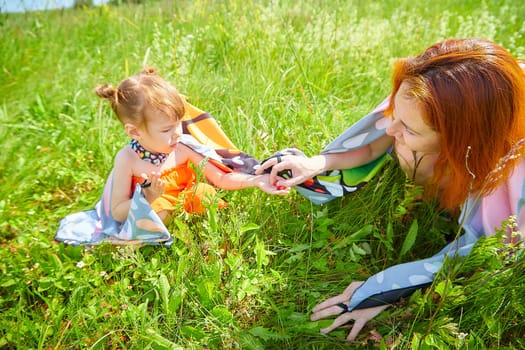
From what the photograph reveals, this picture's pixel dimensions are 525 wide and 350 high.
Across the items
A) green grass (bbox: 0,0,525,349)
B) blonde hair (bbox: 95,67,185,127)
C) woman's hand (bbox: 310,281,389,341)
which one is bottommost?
woman's hand (bbox: 310,281,389,341)

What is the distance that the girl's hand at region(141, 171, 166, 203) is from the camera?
200 cm

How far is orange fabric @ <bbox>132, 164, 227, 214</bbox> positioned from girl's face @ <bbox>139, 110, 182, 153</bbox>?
5.9 inches

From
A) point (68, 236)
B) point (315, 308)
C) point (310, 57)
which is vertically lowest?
point (315, 308)

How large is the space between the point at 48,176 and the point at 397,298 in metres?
1.98

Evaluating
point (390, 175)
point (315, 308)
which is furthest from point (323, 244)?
point (390, 175)

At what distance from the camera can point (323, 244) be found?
2.14 metres

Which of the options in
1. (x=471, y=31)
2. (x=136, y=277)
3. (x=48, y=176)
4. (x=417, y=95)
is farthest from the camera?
(x=471, y=31)

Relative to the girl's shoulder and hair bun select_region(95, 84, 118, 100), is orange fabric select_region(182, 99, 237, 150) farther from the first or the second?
hair bun select_region(95, 84, 118, 100)

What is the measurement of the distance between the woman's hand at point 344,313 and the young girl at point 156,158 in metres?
0.54

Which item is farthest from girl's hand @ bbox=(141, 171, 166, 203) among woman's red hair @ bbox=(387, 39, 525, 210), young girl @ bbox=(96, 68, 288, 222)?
woman's red hair @ bbox=(387, 39, 525, 210)

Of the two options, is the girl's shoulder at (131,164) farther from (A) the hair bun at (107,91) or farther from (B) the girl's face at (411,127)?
(B) the girl's face at (411,127)

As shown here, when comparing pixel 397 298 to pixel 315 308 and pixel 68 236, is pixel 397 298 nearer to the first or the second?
pixel 315 308

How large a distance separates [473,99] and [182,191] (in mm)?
1302

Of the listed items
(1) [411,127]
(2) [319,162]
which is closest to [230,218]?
(2) [319,162]
